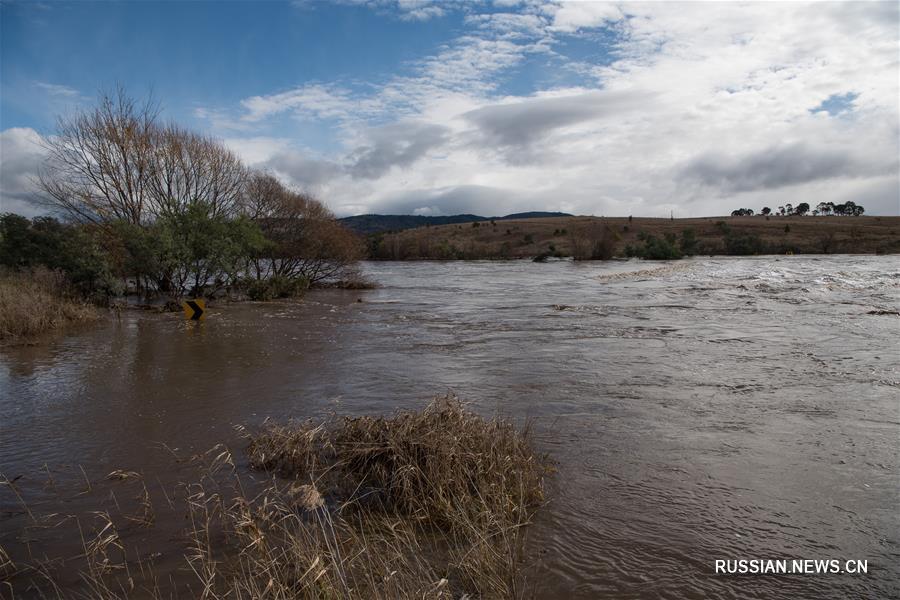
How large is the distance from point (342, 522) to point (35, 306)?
14586mm

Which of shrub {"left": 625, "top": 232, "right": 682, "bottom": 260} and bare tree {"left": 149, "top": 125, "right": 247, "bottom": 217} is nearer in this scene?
bare tree {"left": 149, "top": 125, "right": 247, "bottom": 217}

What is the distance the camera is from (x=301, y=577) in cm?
327

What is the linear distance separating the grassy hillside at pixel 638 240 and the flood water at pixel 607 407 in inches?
1638

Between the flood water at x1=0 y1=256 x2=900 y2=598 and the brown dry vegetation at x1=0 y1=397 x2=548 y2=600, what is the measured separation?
440 millimetres

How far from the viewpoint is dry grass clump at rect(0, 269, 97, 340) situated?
1411 cm

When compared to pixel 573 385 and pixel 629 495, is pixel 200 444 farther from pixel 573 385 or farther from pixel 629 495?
pixel 573 385

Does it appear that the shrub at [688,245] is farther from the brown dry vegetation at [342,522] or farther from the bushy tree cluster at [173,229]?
the brown dry vegetation at [342,522]

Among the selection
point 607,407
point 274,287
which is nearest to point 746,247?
point 274,287

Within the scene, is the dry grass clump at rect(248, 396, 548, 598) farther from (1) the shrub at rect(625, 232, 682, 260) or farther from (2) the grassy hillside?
(2) the grassy hillside

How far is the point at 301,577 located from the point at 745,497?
415cm

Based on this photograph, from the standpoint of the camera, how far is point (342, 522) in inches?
180

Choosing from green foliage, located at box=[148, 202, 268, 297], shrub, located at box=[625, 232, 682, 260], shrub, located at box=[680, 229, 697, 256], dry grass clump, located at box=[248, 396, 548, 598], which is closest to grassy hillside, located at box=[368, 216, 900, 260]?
shrub, located at box=[680, 229, 697, 256]

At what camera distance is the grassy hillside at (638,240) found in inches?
2242

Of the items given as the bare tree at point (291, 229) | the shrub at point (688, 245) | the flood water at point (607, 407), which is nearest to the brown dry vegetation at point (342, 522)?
the flood water at point (607, 407)
